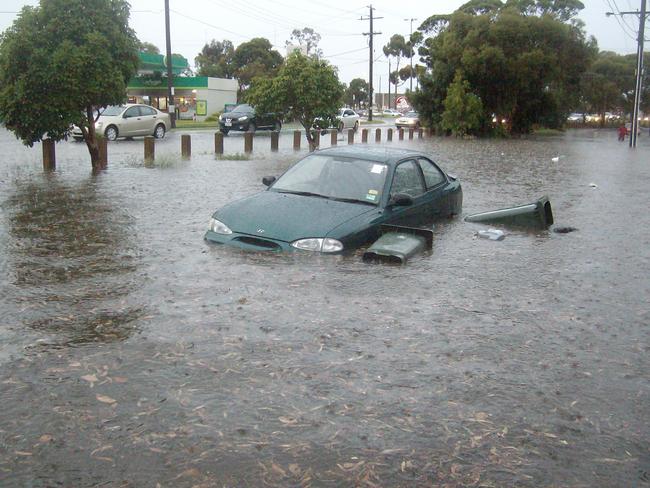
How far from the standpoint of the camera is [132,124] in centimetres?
2953

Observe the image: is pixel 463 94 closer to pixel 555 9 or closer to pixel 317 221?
pixel 555 9

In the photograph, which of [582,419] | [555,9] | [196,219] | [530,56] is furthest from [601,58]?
[582,419]

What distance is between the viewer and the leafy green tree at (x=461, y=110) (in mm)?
43375

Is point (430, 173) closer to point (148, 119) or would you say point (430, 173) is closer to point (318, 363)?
point (318, 363)

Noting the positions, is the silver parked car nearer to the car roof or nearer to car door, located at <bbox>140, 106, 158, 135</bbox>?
car door, located at <bbox>140, 106, 158, 135</bbox>

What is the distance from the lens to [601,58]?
7931 centimetres

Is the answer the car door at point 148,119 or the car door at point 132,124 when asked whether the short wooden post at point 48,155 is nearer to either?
the car door at point 132,124

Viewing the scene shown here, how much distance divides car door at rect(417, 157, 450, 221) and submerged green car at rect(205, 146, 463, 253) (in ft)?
0.05

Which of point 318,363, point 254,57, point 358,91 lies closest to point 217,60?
point 254,57

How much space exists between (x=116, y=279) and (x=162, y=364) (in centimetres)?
260

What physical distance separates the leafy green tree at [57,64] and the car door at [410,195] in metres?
8.25

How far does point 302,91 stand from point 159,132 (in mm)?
10651

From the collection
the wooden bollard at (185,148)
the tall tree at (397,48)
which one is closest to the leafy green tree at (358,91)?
the tall tree at (397,48)

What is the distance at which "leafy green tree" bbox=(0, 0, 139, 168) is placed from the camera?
1439 centimetres
